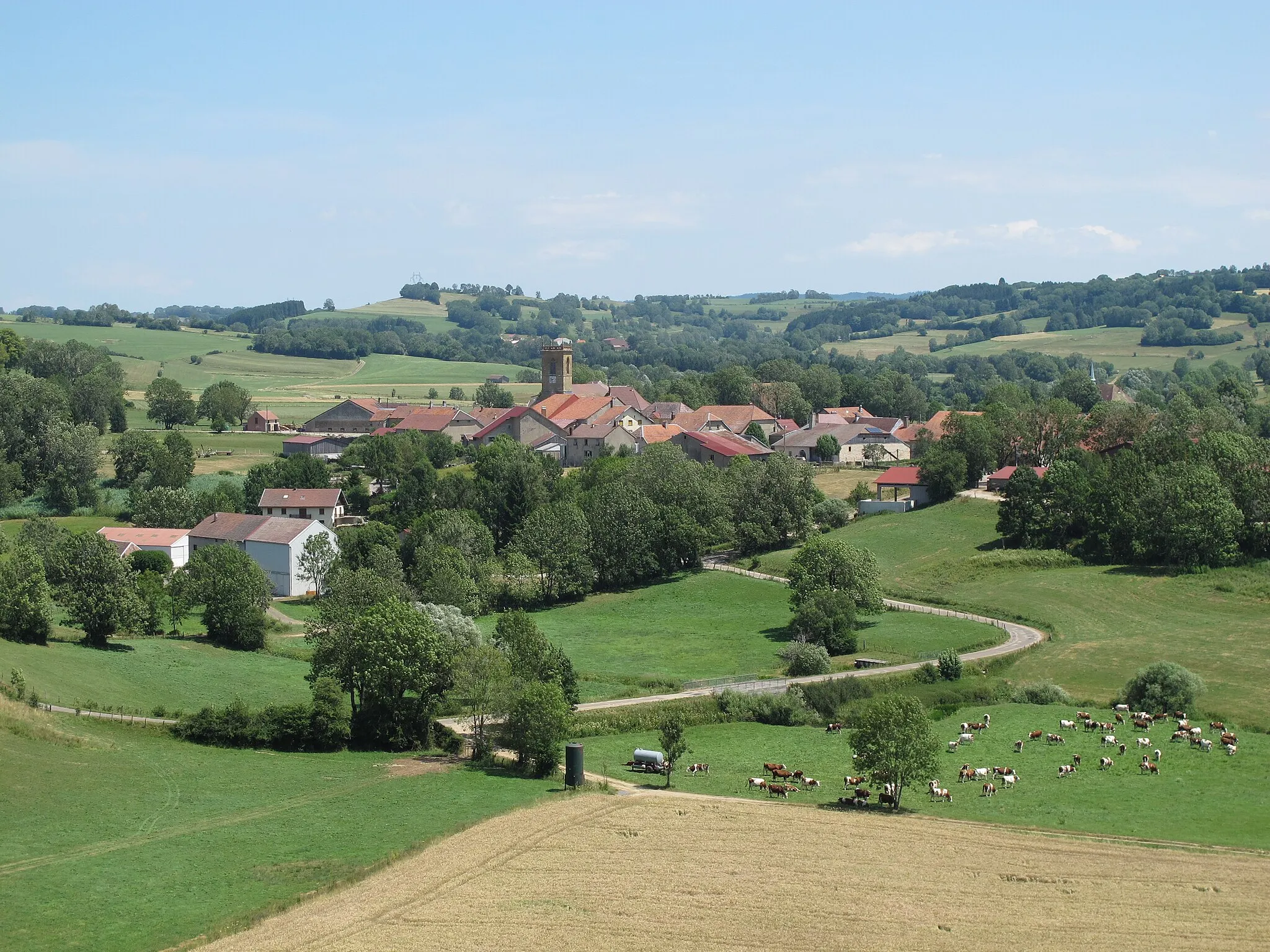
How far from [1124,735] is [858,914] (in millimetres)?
20654

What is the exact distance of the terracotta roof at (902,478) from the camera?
306 feet

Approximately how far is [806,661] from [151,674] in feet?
86.0

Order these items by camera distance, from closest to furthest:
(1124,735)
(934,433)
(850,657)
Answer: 1. (1124,735)
2. (850,657)
3. (934,433)

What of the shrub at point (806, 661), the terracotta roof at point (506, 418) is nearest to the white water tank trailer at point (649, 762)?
the shrub at point (806, 661)

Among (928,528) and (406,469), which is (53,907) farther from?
(406,469)

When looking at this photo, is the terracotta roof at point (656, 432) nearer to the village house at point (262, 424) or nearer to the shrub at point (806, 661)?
the village house at point (262, 424)

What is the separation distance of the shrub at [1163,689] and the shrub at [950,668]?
640 centimetres

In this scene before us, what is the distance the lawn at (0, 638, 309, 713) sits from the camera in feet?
157

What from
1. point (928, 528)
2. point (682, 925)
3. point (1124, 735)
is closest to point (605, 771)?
point (682, 925)

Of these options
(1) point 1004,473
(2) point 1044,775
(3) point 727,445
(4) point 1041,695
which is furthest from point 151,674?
(3) point 727,445

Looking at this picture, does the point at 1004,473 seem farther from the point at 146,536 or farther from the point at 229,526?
the point at 146,536

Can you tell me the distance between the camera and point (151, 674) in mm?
52844

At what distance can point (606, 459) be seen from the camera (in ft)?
334

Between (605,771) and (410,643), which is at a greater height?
(410,643)
